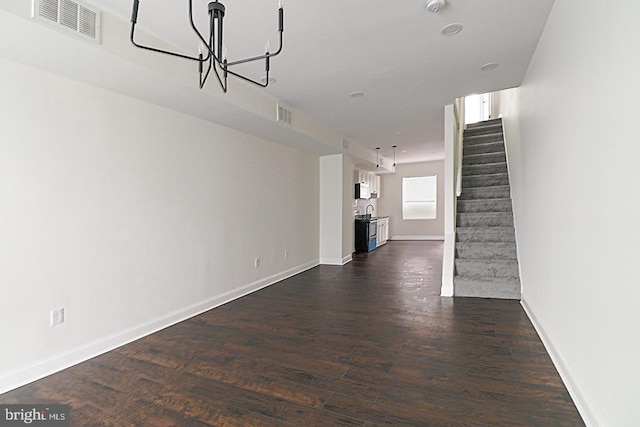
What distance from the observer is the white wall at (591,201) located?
1359 millimetres

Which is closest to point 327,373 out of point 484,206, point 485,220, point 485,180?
point 485,220

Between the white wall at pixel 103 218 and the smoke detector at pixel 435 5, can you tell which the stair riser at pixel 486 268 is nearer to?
the white wall at pixel 103 218

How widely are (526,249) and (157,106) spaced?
4.35 metres

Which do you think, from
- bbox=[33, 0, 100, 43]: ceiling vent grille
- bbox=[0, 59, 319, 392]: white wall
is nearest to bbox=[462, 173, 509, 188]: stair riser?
bbox=[0, 59, 319, 392]: white wall

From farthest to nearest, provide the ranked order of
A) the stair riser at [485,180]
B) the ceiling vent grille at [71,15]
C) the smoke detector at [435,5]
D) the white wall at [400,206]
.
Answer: the white wall at [400,206]
the stair riser at [485,180]
the smoke detector at [435,5]
the ceiling vent grille at [71,15]

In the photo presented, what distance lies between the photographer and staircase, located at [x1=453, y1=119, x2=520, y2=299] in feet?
14.0

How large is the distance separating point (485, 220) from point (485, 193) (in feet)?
2.11

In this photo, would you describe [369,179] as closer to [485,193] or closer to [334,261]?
[334,261]

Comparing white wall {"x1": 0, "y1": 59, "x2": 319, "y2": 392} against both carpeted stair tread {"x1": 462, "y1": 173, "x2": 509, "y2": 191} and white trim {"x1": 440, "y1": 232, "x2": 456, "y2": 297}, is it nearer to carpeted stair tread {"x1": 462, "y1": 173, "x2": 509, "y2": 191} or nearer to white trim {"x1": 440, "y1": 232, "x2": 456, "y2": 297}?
white trim {"x1": 440, "y1": 232, "x2": 456, "y2": 297}

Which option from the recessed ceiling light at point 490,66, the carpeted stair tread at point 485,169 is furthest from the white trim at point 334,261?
the recessed ceiling light at point 490,66

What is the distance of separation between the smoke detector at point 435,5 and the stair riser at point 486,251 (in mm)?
3334

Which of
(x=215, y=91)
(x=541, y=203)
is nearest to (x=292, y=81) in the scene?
(x=215, y=91)

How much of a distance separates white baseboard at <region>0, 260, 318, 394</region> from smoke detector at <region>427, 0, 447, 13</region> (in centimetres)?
367

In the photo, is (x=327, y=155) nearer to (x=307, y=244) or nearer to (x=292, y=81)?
(x=307, y=244)
